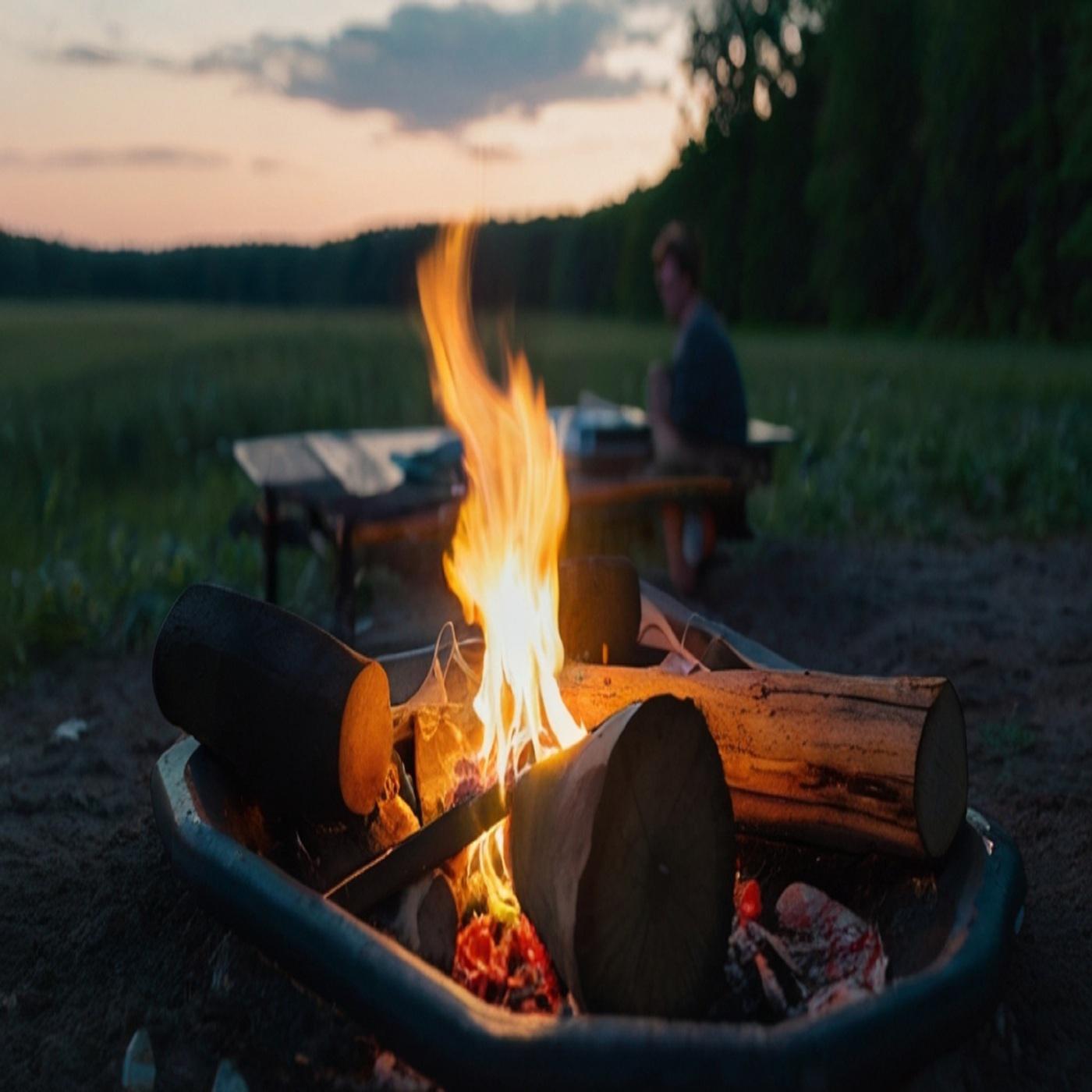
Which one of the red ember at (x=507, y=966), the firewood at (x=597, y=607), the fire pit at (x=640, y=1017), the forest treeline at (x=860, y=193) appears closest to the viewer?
the fire pit at (x=640, y=1017)

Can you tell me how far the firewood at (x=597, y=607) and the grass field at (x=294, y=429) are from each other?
258 cm

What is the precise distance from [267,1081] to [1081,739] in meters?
2.64

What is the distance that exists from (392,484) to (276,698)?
3436 mm

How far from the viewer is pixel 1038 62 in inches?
637

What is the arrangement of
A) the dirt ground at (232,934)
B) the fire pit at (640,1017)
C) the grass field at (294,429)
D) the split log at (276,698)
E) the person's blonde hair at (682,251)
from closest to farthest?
the fire pit at (640,1017)
the dirt ground at (232,934)
the split log at (276,698)
the person's blonde hair at (682,251)
the grass field at (294,429)

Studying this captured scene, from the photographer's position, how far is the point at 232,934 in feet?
6.67

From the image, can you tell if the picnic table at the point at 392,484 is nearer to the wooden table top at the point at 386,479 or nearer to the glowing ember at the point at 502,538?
the wooden table top at the point at 386,479

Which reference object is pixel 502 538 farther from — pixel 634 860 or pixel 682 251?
pixel 682 251

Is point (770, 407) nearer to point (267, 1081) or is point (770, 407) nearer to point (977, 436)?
point (977, 436)

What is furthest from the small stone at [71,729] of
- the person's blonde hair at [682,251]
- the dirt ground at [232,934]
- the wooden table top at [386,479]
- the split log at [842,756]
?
the person's blonde hair at [682,251]

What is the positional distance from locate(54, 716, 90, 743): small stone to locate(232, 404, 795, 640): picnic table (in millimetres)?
1009

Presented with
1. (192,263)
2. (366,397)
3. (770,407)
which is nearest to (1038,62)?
(770,407)

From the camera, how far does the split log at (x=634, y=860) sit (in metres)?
1.54

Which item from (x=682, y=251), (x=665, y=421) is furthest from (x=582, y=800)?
(x=682, y=251)
